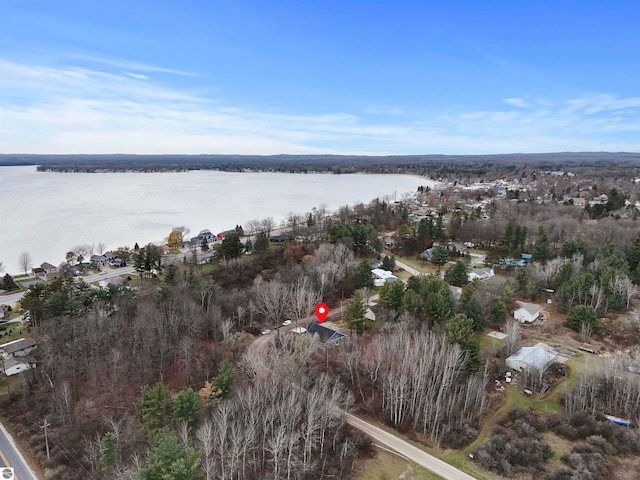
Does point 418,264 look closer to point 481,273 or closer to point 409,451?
point 481,273

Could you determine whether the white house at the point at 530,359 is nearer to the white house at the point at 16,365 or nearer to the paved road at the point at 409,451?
the paved road at the point at 409,451

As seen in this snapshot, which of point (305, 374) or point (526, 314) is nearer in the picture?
point (305, 374)

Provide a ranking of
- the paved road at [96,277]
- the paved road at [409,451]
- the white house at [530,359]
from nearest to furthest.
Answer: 1. the paved road at [409,451]
2. the white house at [530,359]
3. the paved road at [96,277]

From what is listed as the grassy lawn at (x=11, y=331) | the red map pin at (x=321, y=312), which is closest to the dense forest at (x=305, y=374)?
the red map pin at (x=321, y=312)

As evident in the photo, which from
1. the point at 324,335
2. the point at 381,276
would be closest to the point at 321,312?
the point at 324,335

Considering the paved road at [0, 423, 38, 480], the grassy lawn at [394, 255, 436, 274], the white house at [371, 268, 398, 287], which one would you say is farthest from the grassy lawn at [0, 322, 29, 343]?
the grassy lawn at [394, 255, 436, 274]

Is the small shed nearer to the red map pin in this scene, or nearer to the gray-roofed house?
the red map pin
